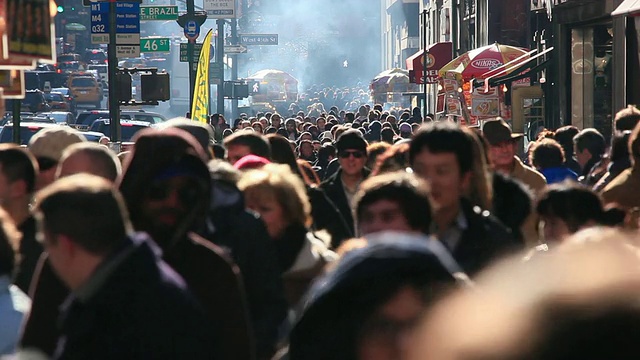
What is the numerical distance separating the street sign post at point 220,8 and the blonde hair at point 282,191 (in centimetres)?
4802

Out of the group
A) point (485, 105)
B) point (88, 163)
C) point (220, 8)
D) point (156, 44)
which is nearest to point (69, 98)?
point (220, 8)

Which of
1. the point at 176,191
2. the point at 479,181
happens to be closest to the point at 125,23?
the point at 479,181

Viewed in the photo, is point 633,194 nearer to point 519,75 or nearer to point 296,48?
point 519,75

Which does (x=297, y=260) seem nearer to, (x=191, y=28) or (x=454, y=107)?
(x=191, y=28)

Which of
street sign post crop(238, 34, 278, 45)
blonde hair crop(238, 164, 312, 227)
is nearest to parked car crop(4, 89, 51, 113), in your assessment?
street sign post crop(238, 34, 278, 45)

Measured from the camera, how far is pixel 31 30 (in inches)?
335

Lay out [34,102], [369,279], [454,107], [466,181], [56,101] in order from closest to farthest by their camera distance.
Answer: [369,279] < [466,181] < [454,107] < [34,102] < [56,101]

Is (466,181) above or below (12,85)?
below

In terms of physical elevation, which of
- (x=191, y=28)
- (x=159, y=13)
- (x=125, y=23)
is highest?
(x=159, y=13)

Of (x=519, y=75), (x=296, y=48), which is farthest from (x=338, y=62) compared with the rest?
(x=519, y=75)

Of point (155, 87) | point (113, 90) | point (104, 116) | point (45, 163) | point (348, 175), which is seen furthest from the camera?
point (104, 116)

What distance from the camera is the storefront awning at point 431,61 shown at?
5006cm

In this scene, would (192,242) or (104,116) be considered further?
(104,116)

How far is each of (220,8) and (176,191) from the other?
50653 millimetres
